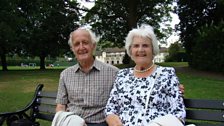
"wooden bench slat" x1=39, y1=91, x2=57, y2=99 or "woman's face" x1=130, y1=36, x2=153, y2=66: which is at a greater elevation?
"woman's face" x1=130, y1=36, x2=153, y2=66

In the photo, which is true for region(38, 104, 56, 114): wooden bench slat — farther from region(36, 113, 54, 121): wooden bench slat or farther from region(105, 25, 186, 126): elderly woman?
region(105, 25, 186, 126): elderly woman

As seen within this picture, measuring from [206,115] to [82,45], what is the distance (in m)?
1.67

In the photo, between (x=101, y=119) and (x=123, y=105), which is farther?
(x=101, y=119)

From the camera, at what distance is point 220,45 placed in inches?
852

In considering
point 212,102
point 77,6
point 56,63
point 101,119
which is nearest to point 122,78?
point 101,119

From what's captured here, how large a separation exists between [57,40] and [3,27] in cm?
1363

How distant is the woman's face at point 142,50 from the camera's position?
14.5 feet

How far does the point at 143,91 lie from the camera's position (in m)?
4.35

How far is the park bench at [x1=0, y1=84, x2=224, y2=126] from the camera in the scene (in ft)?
14.1

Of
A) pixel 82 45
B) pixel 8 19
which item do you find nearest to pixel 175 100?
pixel 82 45

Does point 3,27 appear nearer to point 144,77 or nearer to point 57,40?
point 57,40

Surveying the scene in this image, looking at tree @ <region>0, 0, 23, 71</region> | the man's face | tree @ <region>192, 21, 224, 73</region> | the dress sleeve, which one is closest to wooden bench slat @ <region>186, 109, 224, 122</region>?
the dress sleeve

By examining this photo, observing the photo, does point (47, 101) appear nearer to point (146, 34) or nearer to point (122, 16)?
point (146, 34)

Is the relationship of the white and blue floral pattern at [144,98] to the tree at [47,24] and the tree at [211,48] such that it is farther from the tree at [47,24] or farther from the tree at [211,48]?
the tree at [47,24]
